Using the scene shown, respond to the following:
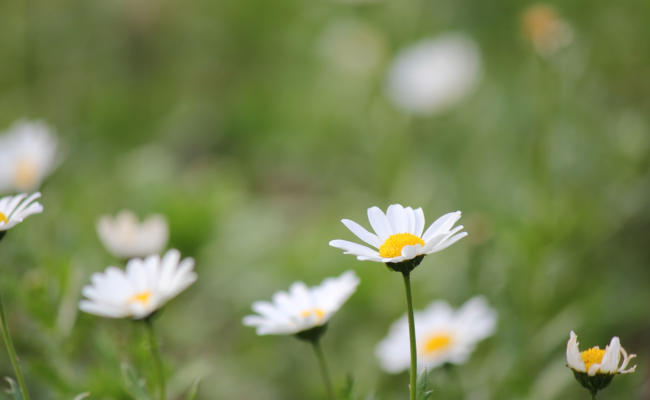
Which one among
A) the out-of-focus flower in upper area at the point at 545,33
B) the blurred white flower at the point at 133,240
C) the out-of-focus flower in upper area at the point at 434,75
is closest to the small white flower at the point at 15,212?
the blurred white flower at the point at 133,240

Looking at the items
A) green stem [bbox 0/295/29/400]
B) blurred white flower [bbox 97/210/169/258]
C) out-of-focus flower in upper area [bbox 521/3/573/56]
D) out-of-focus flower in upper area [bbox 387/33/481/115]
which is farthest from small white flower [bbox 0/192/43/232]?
out-of-focus flower in upper area [bbox 387/33/481/115]

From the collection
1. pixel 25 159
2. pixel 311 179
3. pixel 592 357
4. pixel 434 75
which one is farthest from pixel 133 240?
pixel 434 75

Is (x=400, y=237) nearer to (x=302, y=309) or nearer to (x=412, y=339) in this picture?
(x=412, y=339)

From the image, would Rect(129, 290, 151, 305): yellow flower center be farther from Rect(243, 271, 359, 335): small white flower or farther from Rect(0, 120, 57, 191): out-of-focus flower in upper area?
Rect(0, 120, 57, 191): out-of-focus flower in upper area

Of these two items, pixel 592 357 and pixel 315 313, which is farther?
pixel 315 313

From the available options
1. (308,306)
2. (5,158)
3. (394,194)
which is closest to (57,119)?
(5,158)
